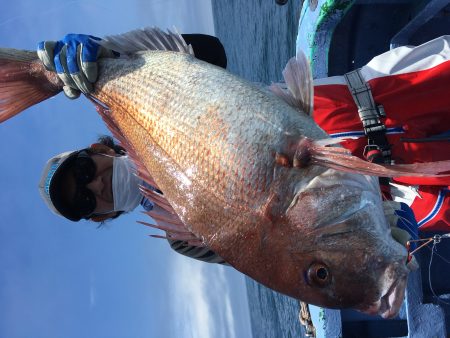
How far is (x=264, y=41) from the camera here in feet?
64.2

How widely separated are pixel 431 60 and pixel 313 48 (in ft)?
4.52

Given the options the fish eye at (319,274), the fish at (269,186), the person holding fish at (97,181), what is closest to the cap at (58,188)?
the person holding fish at (97,181)

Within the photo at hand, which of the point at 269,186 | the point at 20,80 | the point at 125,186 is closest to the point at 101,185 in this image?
the point at 125,186

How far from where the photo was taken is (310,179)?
1.75m

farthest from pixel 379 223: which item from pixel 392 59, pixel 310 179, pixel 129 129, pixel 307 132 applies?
pixel 392 59

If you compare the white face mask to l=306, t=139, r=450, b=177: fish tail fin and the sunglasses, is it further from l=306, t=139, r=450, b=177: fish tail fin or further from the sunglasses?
l=306, t=139, r=450, b=177: fish tail fin

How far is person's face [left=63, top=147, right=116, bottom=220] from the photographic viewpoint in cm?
339

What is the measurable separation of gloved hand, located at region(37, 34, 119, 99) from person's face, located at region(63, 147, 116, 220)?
0.74 metres

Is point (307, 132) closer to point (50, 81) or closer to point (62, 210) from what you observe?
point (50, 81)

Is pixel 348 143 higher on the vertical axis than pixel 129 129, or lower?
lower

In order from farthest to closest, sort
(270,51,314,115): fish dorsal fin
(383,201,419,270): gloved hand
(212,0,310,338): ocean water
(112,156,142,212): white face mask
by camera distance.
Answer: (212,0,310,338): ocean water → (112,156,142,212): white face mask → (270,51,314,115): fish dorsal fin → (383,201,419,270): gloved hand

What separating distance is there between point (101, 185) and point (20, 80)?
1.06m

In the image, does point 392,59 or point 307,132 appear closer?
point 307,132

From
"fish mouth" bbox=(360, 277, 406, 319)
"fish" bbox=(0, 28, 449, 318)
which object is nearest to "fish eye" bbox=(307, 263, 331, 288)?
"fish" bbox=(0, 28, 449, 318)
